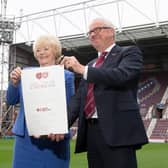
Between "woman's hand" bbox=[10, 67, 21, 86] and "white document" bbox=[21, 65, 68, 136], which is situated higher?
"woman's hand" bbox=[10, 67, 21, 86]

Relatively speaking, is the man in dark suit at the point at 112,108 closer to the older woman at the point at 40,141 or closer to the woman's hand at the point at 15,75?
the older woman at the point at 40,141

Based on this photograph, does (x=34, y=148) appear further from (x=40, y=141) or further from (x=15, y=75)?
(x=15, y=75)

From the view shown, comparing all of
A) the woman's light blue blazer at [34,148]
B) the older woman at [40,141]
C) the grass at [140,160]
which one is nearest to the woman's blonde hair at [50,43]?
the older woman at [40,141]

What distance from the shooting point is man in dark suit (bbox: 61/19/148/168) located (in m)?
2.80

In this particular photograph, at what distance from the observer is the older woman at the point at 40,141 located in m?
3.13

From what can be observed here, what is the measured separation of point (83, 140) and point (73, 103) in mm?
271

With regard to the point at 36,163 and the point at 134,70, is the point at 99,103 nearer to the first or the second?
the point at 134,70

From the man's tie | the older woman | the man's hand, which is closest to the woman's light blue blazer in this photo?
the older woman

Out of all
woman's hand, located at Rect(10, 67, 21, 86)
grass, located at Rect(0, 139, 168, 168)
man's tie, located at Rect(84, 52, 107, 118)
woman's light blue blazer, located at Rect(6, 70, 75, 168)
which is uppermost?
woman's hand, located at Rect(10, 67, 21, 86)

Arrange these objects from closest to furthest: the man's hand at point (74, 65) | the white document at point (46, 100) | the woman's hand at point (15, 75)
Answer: the man's hand at point (74, 65), the white document at point (46, 100), the woman's hand at point (15, 75)

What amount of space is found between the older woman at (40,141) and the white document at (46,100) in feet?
0.37

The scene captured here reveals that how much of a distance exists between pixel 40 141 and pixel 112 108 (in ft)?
1.93

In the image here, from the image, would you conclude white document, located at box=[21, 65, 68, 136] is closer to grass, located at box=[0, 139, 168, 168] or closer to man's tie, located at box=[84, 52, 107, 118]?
man's tie, located at box=[84, 52, 107, 118]

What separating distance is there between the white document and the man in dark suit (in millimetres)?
140
